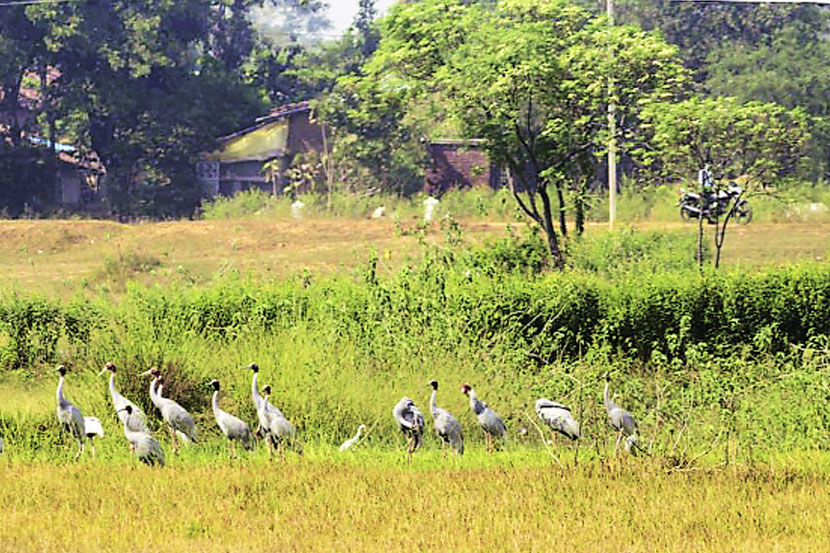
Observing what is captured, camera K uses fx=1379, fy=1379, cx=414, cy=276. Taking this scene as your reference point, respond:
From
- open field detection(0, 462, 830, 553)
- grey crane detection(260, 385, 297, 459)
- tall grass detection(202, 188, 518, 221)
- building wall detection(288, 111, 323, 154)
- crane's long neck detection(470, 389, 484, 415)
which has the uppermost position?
building wall detection(288, 111, 323, 154)

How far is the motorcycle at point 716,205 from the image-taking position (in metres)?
32.2

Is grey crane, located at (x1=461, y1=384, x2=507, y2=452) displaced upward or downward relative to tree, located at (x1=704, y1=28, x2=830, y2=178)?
downward

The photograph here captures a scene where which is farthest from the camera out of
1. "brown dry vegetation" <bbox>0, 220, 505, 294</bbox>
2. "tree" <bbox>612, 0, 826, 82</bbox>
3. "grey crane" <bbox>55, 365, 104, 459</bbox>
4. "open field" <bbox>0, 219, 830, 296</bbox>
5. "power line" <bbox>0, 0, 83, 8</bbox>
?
"tree" <bbox>612, 0, 826, 82</bbox>

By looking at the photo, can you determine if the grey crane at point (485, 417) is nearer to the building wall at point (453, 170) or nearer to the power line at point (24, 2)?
the building wall at point (453, 170)

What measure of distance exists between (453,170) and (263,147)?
6922 millimetres

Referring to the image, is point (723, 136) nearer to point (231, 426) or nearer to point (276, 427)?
point (276, 427)

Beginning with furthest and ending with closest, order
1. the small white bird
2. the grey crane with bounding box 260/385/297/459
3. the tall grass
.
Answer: the tall grass → the small white bird → the grey crane with bounding box 260/385/297/459

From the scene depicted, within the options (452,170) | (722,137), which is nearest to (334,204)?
(452,170)

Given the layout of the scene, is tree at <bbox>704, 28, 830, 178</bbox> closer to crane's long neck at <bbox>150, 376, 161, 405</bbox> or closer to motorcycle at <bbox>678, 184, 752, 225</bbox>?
motorcycle at <bbox>678, 184, 752, 225</bbox>

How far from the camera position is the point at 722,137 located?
95.5 feet

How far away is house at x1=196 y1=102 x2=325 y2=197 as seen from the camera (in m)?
49.2

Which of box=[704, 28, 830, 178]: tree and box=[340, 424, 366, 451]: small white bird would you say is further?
box=[704, 28, 830, 178]: tree

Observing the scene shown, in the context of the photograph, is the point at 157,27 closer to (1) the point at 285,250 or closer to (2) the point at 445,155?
(2) the point at 445,155

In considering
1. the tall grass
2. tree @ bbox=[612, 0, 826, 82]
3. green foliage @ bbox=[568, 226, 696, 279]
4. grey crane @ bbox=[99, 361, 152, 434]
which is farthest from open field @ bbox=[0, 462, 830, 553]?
tree @ bbox=[612, 0, 826, 82]
